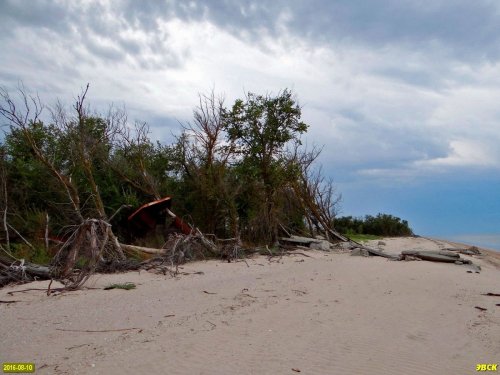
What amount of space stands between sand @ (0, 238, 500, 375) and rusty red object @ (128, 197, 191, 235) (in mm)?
5810

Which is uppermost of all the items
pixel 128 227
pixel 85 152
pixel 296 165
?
pixel 296 165

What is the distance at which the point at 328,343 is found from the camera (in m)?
5.13

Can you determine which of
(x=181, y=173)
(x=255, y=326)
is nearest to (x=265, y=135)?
(x=181, y=173)

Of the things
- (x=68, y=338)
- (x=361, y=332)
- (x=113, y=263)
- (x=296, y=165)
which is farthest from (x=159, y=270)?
(x=296, y=165)

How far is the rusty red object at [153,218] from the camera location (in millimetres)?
15211

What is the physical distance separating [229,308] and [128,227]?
9.82m

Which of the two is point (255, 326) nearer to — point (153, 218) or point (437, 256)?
point (437, 256)

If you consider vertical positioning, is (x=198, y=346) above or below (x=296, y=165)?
below

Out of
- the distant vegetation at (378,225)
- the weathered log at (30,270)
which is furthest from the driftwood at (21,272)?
the distant vegetation at (378,225)

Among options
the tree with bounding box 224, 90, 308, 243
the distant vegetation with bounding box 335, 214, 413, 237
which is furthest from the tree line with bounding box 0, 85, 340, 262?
the distant vegetation with bounding box 335, 214, 413, 237

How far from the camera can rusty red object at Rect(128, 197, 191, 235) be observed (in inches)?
599

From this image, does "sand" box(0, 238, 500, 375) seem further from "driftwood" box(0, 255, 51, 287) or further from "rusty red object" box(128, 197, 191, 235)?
"rusty red object" box(128, 197, 191, 235)

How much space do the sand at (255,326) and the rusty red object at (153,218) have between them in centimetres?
581

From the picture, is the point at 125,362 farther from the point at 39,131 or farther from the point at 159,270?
the point at 39,131
